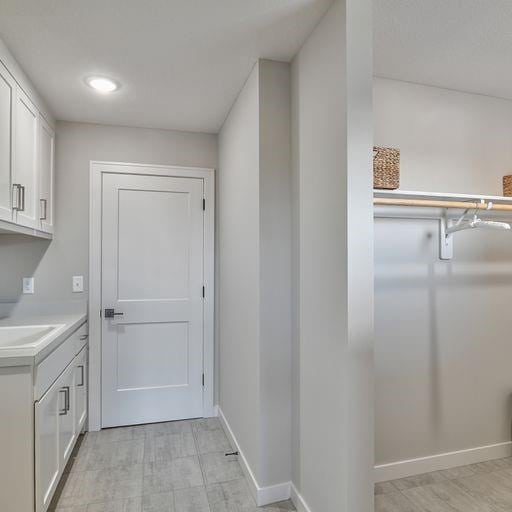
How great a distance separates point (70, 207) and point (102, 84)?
1045 mm

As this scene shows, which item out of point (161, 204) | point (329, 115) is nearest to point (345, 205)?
point (329, 115)

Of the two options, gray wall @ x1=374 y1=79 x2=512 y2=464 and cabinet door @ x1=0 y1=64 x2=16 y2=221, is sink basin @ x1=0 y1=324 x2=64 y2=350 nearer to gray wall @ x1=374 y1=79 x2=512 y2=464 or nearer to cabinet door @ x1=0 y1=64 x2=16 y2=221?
cabinet door @ x1=0 y1=64 x2=16 y2=221

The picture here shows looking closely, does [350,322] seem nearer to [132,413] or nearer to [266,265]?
[266,265]

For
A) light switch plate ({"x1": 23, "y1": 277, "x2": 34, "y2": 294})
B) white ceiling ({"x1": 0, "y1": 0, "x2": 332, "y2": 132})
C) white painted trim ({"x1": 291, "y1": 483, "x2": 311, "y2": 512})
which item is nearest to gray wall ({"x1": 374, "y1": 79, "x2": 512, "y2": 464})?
white painted trim ({"x1": 291, "y1": 483, "x2": 311, "y2": 512})

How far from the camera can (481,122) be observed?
99.3 inches

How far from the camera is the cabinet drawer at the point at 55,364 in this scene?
5.64ft

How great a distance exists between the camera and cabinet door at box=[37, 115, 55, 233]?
2.54 metres

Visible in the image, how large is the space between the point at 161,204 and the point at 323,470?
2.27m

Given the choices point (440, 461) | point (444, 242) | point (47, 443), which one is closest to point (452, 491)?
point (440, 461)

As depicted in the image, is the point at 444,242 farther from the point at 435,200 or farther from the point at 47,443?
the point at 47,443

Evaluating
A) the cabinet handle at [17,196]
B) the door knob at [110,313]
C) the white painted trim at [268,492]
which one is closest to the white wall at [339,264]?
the white painted trim at [268,492]

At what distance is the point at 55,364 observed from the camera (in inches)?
Answer: 78.4

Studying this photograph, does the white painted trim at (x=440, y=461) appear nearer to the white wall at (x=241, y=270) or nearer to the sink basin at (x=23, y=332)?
the white wall at (x=241, y=270)

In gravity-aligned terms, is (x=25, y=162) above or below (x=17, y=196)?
above
